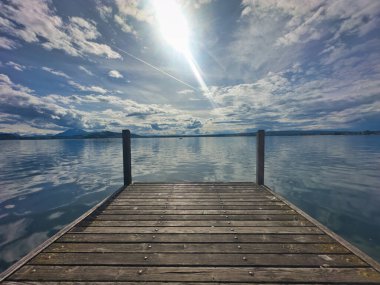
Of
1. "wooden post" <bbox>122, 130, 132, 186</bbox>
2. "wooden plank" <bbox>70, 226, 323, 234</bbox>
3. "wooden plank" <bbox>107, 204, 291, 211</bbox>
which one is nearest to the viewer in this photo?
"wooden plank" <bbox>70, 226, 323, 234</bbox>

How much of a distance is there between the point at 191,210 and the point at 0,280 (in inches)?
143

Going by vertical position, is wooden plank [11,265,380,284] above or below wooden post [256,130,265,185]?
below

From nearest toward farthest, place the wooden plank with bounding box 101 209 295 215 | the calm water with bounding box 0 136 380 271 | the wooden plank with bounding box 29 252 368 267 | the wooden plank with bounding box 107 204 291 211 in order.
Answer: the wooden plank with bounding box 29 252 368 267 < the wooden plank with bounding box 101 209 295 215 < the wooden plank with bounding box 107 204 291 211 < the calm water with bounding box 0 136 380 271

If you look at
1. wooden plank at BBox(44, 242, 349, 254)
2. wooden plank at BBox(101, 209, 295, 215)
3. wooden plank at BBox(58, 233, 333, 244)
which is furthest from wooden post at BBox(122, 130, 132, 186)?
wooden plank at BBox(44, 242, 349, 254)

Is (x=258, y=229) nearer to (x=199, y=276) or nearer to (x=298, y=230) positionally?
(x=298, y=230)

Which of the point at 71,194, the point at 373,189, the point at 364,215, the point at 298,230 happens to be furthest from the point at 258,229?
the point at 373,189

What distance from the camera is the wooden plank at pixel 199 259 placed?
312 cm

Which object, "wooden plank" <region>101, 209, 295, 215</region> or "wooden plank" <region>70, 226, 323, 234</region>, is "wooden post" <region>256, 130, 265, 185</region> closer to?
"wooden plank" <region>101, 209, 295, 215</region>

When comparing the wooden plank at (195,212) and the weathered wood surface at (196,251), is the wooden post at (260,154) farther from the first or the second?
the wooden plank at (195,212)

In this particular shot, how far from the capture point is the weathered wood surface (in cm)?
286

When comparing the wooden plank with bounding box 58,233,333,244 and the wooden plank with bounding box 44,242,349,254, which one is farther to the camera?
the wooden plank with bounding box 58,233,333,244

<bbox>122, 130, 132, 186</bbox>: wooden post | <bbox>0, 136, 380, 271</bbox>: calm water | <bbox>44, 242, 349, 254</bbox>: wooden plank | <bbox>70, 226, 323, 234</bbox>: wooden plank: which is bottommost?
<bbox>0, 136, 380, 271</bbox>: calm water

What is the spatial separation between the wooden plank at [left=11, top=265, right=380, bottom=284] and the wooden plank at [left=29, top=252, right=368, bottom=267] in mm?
105

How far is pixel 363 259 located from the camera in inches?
123
